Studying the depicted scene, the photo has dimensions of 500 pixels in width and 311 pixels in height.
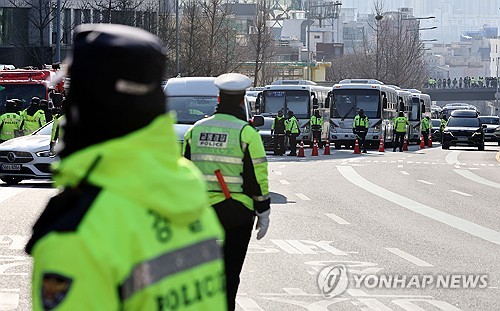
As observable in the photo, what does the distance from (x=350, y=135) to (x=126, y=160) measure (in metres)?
51.3

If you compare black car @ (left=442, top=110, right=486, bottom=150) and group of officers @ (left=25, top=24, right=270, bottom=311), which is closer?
group of officers @ (left=25, top=24, right=270, bottom=311)

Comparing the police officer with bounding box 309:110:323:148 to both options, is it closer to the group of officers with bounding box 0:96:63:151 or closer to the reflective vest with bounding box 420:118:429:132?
the reflective vest with bounding box 420:118:429:132

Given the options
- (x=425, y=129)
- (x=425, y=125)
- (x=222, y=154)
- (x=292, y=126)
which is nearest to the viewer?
(x=222, y=154)

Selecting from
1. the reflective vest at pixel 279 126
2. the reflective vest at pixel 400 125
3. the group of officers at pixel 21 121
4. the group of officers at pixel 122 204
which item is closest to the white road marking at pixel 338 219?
the group of officers at pixel 21 121

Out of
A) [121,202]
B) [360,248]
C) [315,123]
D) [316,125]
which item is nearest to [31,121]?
[360,248]

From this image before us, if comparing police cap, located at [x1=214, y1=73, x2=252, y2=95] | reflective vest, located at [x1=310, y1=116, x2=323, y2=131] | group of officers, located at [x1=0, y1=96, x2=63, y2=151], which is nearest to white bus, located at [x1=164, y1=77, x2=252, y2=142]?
group of officers, located at [x1=0, y1=96, x2=63, y2=151]

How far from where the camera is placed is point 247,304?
1048 cm

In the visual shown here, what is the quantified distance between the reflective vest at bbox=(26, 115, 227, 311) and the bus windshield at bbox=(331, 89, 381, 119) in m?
52.1

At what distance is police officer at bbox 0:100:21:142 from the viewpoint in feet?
94.8

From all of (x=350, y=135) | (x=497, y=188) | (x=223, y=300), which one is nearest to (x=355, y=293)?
(x=223, y=300)

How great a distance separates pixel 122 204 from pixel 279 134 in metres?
41.0

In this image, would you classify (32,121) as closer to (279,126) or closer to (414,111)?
(279,126)

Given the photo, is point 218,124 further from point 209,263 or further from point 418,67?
point 418,67

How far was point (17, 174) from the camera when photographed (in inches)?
957
